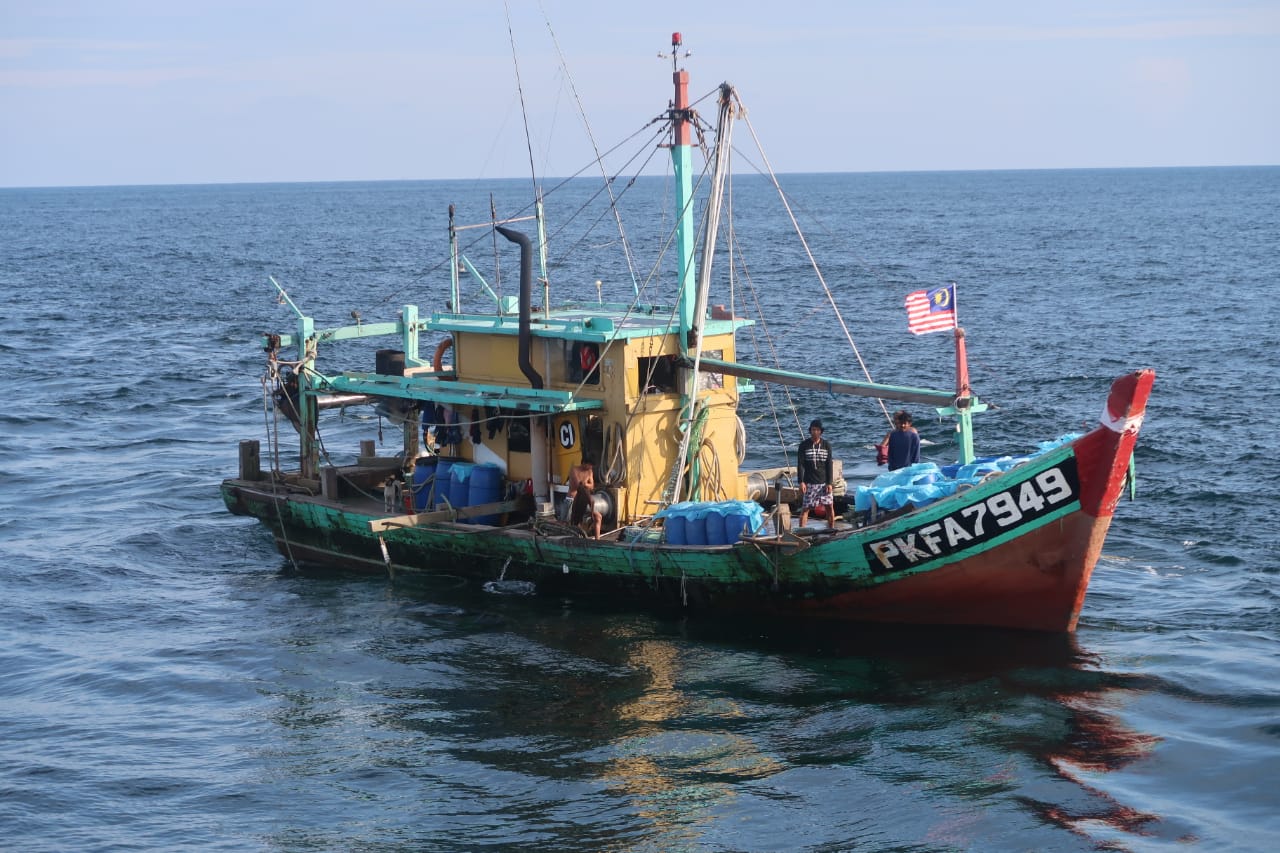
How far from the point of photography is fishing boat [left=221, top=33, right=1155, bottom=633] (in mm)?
18438

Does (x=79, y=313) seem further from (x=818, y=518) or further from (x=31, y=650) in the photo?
(x=818, y=518)

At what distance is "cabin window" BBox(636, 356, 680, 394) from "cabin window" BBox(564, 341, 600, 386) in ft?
2.24

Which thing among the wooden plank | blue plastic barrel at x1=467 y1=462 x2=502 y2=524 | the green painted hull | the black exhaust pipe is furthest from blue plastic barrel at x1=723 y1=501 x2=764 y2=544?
blue plastic barrel at x1=467 y1=462 x2=502 y2=524

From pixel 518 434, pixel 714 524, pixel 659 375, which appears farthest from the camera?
pixel 518 434

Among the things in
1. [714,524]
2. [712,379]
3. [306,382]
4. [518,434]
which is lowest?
[714,524]

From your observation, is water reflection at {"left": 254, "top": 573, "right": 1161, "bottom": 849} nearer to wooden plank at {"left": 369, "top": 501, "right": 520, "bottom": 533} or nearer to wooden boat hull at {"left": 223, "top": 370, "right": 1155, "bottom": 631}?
wooden boat hull at {"left": 223, "top": 370, "right": 1155, "bottom": 631}

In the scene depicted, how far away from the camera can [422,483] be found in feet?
79.5

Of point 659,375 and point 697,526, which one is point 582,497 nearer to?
point 697,526

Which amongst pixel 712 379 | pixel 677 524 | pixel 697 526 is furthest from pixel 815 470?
pixel 712 379

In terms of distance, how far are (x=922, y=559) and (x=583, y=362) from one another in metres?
6.12

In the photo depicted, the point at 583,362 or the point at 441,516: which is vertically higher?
the point at 583,362

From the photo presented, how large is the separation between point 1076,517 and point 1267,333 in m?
37.1

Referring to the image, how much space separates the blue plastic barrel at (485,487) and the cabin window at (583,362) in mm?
2327

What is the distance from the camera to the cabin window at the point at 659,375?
21547mm
